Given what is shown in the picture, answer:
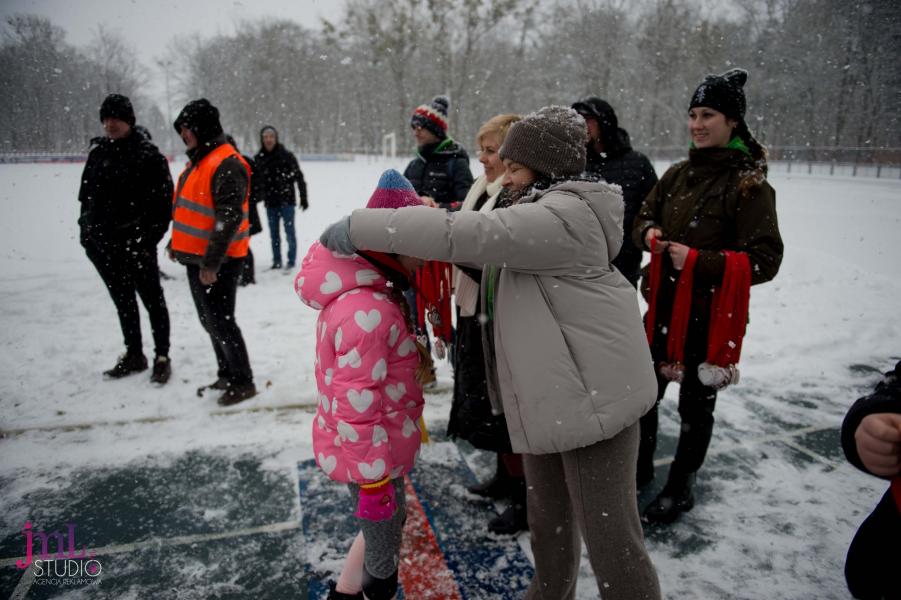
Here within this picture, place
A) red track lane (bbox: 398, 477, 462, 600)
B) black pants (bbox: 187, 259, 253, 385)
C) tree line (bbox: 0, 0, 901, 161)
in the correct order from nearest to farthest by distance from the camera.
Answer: red track lane (bbox: 398, 477, 462, 600), black pants (bbox: 187, 259, 253, 385), tree line (bbox: 0, 0, 901, 161)

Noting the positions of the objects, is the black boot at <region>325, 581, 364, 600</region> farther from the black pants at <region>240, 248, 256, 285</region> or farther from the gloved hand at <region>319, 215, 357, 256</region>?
the black pants at <region>240, 248, 256, 285</region>

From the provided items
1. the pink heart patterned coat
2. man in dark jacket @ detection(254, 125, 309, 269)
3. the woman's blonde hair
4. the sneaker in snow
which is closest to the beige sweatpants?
the pink heart patterned coat

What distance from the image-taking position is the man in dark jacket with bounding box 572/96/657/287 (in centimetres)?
291

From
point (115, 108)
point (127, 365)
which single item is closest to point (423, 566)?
point (127, 365)

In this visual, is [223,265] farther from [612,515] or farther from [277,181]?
[277,181]

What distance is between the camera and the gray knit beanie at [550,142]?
1.60 meters

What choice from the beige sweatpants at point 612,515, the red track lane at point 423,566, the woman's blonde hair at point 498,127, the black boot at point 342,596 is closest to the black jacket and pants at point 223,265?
the woman's blonde hair at point 498,127

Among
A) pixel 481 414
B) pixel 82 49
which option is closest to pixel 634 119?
pixel 82 49

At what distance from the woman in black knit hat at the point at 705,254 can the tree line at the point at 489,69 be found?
12.6ft

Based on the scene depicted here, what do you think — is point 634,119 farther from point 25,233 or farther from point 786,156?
point 25,233

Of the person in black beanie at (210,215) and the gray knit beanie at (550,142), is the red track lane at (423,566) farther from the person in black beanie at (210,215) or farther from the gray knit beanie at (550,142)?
the person in black beanie at (210,215)

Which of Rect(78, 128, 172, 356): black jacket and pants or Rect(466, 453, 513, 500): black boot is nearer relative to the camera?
Rect(466, 453, 513, 500): black boot

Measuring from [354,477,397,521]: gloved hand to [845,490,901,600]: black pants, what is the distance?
1302 millimetres

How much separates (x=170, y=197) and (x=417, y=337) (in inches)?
133
